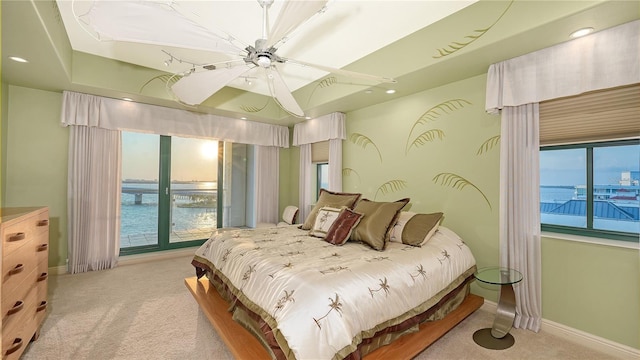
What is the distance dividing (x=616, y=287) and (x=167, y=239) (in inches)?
214

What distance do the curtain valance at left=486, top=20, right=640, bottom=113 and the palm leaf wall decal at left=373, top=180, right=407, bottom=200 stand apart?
133 cm

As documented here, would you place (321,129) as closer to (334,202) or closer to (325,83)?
(325,83)

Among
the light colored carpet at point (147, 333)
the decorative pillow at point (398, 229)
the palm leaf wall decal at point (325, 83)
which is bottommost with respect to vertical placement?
the light colored carpet at point (147, 333)

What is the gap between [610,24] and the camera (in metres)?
1.94

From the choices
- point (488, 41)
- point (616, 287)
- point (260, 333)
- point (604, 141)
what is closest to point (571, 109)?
point (604, 141)

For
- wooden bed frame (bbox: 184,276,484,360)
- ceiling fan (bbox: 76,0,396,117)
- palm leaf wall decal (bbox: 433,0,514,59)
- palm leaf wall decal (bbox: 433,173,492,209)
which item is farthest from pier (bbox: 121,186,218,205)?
palm leaf wall decal (bbox: 433,0,514,59)

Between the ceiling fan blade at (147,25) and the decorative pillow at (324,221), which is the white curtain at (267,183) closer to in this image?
the decorative pillow at (324,221)

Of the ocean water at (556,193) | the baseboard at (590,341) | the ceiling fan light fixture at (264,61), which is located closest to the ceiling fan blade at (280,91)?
the ceiling fan light fixture at (264,61)

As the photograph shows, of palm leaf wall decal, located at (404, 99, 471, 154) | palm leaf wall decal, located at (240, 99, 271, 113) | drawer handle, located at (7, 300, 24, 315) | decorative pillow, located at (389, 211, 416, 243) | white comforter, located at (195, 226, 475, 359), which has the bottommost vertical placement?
drawer handle, located at (7, 300, 24, 315)

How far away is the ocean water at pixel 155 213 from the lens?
13.9ft

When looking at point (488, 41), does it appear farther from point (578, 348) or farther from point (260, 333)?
point (260, 333)

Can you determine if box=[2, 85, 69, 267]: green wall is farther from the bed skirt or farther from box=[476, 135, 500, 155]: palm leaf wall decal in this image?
box=[476, 135, 500, 155]: palm leaf wall decal

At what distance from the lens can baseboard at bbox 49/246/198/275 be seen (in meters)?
3.52

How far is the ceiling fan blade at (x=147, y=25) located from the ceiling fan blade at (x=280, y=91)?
512 millimetres
